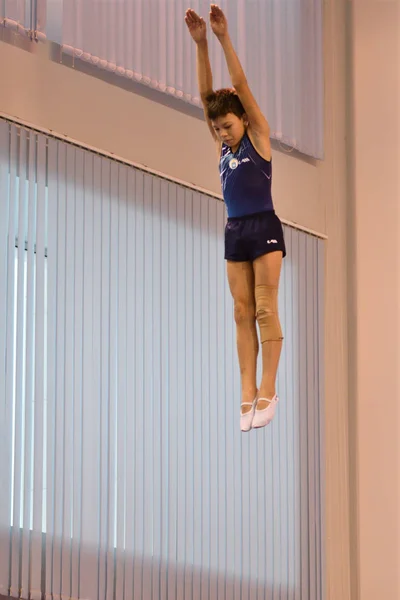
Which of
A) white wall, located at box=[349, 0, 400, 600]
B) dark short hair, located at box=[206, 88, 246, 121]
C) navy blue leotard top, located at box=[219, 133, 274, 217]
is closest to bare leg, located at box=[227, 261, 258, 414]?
A: navy blue leotard top, located at box=[219, 133, 274, 217]

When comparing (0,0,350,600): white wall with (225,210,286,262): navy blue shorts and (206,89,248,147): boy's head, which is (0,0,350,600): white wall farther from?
(225,210,286,262): navy blue shorts

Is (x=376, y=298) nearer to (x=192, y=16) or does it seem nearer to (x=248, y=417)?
(x=248, y=417)

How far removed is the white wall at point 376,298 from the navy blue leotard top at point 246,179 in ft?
12.9

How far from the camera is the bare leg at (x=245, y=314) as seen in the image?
4.39 m

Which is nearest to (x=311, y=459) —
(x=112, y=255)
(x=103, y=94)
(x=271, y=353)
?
(x=112, y=255)

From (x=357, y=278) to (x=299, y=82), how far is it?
1.48 meters

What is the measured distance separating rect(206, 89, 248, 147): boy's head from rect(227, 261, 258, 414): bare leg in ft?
1.63

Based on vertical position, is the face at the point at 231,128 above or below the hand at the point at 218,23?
below

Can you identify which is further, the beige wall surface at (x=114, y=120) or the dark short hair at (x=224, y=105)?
the beige wall surface at (x=114, y=120)

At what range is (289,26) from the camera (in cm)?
778

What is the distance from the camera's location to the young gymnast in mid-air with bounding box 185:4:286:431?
14.0 feet

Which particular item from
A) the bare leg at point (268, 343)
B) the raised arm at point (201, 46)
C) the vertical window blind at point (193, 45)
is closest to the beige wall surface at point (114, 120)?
the vertical window blind at point (193, 45)

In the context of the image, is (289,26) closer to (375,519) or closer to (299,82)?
(299,82)

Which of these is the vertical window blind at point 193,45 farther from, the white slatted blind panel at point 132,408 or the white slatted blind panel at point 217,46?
the white slatted blind panel at point 132,408
